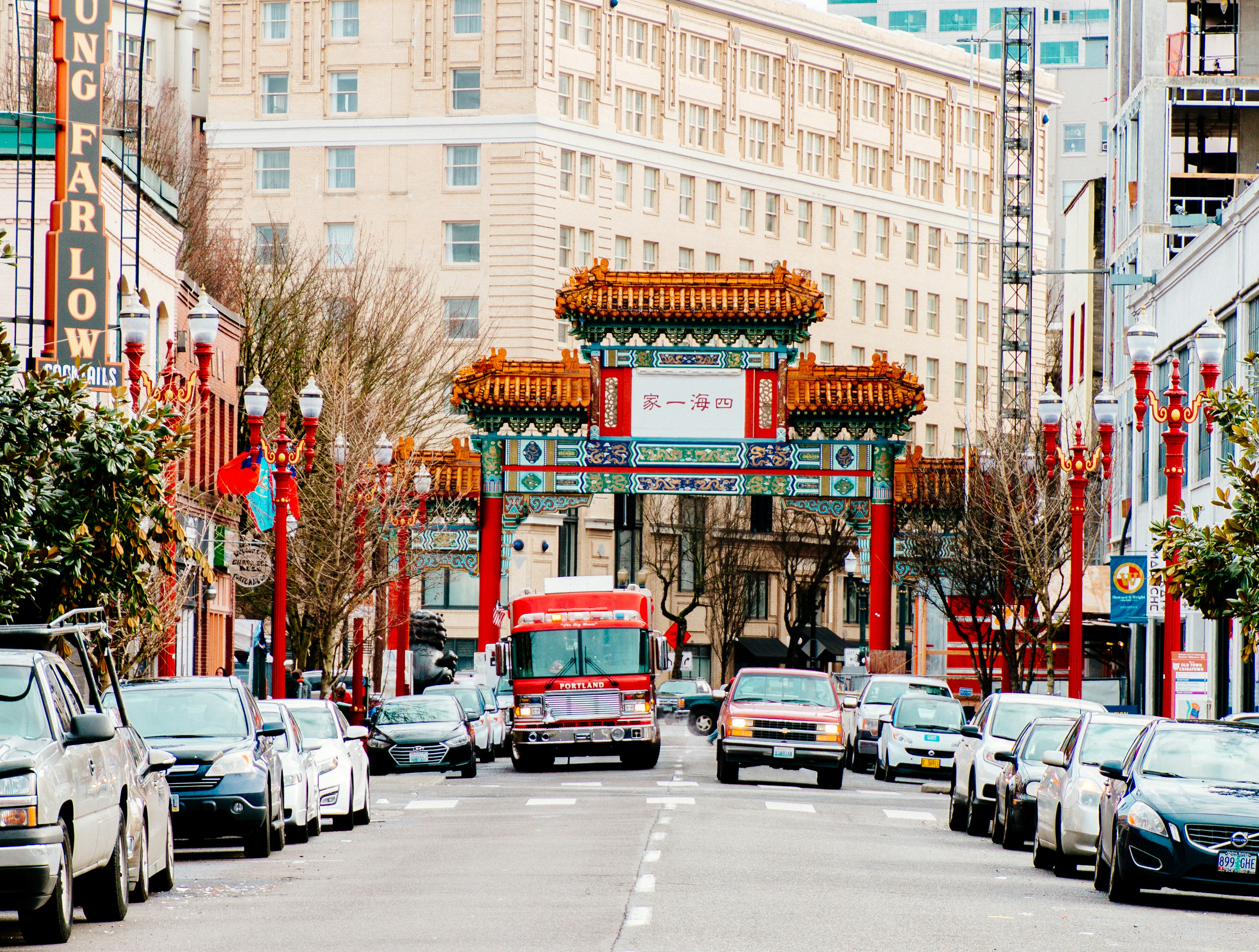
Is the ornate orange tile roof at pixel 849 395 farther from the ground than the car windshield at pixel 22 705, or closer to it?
farther from the ground

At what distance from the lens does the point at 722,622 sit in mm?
89688

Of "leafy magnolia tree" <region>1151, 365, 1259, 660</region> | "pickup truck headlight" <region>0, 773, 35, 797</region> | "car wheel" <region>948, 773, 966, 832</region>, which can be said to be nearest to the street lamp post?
"car wheel" <region>948, 773, 966, 832</region>

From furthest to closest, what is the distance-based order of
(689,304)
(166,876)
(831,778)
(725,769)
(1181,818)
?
(689,304) → (831,778) → (725,769) → (166,876) → (1181,818)

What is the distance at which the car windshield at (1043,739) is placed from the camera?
2308 centimetres

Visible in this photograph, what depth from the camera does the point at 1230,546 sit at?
74.0 feet

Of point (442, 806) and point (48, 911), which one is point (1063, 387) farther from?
point (48, 911)

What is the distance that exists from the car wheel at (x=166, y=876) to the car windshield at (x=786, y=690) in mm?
17096

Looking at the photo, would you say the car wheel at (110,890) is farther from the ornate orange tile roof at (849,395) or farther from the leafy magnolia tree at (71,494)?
the ornate orange tile roof at (849,395)

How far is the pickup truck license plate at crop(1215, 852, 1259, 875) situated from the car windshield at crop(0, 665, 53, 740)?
8.28 metres

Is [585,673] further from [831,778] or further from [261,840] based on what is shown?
[261,840]

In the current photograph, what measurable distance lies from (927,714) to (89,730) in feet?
82.5

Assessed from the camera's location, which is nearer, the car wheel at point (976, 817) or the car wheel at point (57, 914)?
the car wheel at point (57, 914)

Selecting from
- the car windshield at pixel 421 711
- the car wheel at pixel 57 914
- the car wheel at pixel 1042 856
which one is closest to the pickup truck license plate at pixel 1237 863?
the car wheel at pixel 1042 856

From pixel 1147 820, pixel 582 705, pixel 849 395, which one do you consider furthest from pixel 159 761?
pixel 849 395
